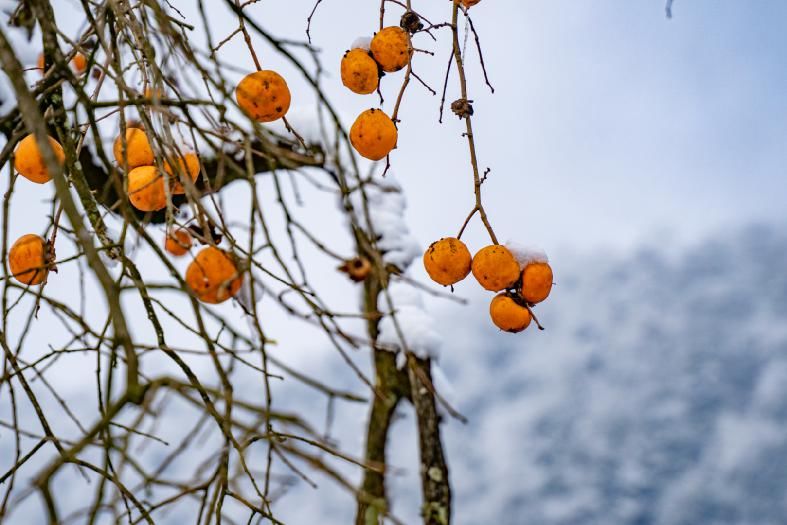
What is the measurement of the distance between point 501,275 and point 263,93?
48cm

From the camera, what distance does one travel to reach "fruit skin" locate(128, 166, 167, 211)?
47.4 inches

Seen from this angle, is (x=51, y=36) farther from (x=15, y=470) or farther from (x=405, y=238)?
(x=405, y=238)

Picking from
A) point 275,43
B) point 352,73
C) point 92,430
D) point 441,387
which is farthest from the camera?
point 441,387

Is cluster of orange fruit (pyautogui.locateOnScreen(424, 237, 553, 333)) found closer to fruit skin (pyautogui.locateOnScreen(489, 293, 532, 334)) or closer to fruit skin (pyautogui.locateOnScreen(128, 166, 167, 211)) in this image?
fruit skin (pyautogui.locateOnScreen(489, 293, 532, 334))

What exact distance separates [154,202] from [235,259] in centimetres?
27

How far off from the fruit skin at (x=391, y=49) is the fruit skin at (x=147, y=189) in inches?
17.3

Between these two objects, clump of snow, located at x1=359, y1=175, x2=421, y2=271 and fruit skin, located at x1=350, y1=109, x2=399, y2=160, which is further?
clump of snow, located at x1=359, y1=175, x2=421, y2=271

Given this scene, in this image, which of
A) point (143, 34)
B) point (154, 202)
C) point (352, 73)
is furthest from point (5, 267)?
point (352, 73)

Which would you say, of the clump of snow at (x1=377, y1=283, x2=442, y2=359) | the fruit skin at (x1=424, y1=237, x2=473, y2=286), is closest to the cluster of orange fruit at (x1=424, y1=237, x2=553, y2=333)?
the fruit skin at (x1=424, y1=237, x2=473, y2=286)

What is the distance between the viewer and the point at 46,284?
127 centimetres

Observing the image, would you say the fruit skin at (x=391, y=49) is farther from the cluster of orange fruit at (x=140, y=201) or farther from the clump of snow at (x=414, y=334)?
the clump of snow at (x=414, y=334)

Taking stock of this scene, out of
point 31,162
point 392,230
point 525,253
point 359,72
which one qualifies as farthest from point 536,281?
point 392,230

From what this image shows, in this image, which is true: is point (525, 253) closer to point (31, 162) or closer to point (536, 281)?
point (536, 281)

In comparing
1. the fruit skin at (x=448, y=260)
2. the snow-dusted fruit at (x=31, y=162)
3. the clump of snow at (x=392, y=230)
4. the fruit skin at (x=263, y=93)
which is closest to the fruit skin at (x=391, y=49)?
the fruit skin at (x=263, y=93)
